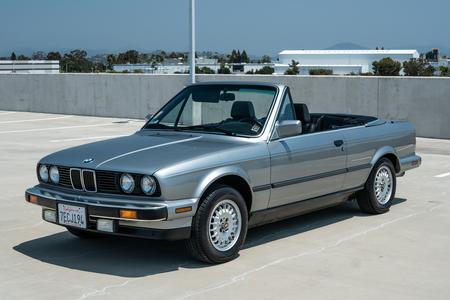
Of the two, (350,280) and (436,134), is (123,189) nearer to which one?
(350,280)

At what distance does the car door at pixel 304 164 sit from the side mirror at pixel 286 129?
53 millimetres

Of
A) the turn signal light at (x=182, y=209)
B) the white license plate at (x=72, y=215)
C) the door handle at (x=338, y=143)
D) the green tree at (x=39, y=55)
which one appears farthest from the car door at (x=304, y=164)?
the green tree at (x=39, y=55)

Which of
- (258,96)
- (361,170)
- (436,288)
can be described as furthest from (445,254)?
(258,96)

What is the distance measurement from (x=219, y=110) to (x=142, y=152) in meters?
1.28

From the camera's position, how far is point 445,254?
6.64 metres

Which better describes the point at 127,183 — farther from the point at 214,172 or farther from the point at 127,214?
the point at 214,172

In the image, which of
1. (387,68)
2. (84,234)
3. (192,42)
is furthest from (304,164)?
(387,68)

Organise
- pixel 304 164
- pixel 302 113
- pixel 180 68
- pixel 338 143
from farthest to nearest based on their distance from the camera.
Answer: pixel 180 68 → pixel 302 113 → pixel 338 143 → pixel 304 164

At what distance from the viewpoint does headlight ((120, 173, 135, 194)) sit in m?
5.96

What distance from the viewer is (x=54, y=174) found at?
6527mm

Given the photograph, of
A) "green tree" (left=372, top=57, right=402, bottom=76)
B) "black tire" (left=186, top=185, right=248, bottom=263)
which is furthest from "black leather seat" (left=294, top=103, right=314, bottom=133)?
"green tree" (left=372, top=57, right=402, bottom=76)

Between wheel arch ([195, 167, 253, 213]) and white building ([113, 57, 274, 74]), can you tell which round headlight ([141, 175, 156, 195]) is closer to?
wheel arch ([195, 167, 253, 213])

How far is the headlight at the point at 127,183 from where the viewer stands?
5.96m

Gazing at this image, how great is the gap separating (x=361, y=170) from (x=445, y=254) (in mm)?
1583
